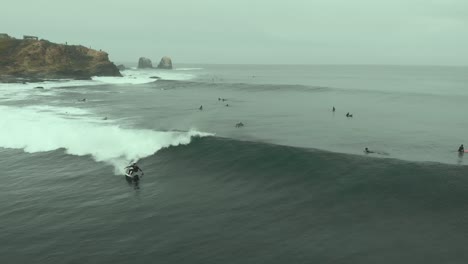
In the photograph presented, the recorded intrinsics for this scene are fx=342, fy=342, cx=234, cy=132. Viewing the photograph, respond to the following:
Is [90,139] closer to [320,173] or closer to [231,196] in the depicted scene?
[231,196]

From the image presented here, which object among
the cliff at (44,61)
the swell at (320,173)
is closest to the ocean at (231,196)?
the swell at (320,173)

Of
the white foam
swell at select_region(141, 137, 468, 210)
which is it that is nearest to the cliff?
the white foam

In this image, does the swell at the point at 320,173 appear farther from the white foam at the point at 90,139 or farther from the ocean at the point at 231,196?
the white foam at the point at 90,139

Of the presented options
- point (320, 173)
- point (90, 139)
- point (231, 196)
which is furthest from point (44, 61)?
point (320, 173)

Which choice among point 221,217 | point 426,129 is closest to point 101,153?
point 221,217

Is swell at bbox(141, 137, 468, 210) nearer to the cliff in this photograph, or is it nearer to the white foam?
the white foam

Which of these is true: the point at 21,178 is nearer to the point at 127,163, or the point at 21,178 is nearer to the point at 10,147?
the point at 127,163

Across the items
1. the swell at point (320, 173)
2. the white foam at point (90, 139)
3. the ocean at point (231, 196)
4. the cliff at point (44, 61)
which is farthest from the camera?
the cliff at point (44, 61)
